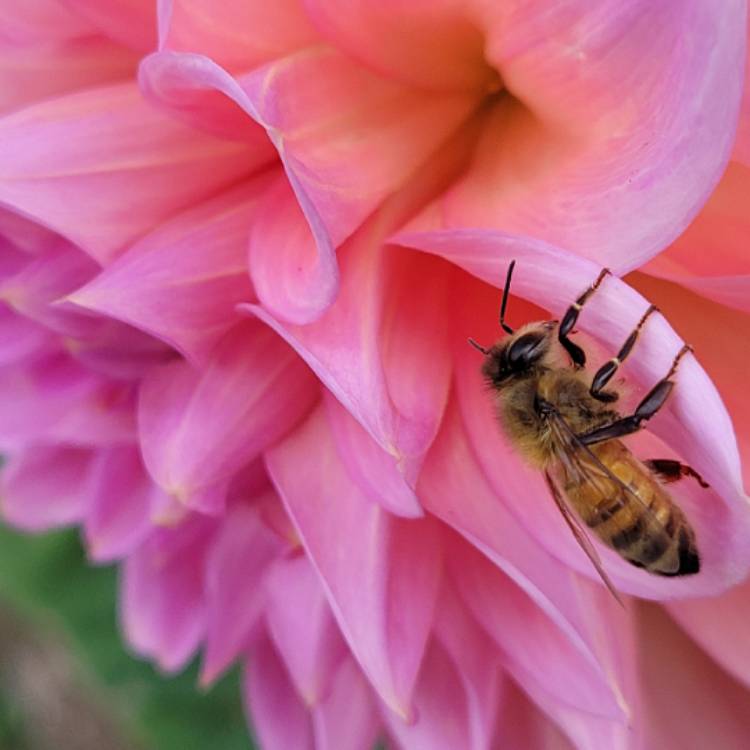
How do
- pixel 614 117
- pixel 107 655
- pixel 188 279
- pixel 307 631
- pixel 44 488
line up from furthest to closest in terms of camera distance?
pixel 107 655
pixel 44 488
pixel 307 631
pixel 188 279
pixel 614 117

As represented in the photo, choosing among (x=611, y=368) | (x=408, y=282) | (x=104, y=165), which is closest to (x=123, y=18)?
(x=104, y=165)

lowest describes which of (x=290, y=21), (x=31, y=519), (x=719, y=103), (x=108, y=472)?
(x=31, y=519)

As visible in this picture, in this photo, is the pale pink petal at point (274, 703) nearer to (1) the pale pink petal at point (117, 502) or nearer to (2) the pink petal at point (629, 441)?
(1) the pale pink petal at point (117, 502)

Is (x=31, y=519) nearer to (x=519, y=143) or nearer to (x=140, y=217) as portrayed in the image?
(x=140, y=217)

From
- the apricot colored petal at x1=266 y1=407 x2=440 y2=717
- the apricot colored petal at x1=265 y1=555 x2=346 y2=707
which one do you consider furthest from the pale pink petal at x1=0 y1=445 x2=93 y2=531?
the apricot colored petal at x1=266 y1=407 x2=440 y2=717

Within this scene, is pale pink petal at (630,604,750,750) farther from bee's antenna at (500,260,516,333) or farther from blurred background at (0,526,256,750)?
blurred background at (0,526,256,750)

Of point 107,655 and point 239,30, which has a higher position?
point 239,30

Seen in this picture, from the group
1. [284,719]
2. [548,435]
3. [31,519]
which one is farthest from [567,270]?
[31,519]

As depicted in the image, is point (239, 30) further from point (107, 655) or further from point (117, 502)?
Result: point (107, 655)
